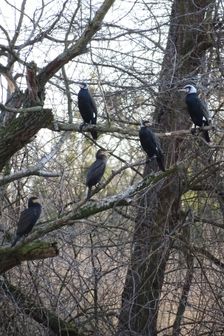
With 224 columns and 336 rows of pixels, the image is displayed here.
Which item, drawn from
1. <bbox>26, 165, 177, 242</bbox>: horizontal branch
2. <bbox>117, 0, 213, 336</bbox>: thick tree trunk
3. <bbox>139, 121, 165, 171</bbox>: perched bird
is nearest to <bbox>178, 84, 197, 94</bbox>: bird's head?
<bbox>117, 0, 213, 336</bbox>: thick tree trunk

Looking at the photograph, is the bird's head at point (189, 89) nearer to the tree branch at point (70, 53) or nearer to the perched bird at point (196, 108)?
the perched bird at point (196, 108)

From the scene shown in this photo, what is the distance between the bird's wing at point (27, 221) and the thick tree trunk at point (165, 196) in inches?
56.8

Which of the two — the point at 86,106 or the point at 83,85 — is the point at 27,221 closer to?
the point at 86,106

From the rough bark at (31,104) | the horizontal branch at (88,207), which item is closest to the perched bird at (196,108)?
the rough bark at (31,104)

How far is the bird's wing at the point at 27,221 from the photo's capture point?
6434 millimetres

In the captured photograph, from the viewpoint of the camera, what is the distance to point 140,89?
7.90 metres

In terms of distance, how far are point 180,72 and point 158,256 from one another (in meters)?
2.32

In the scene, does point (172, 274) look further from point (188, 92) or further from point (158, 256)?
point (188, 92)

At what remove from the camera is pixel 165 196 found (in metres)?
8.73

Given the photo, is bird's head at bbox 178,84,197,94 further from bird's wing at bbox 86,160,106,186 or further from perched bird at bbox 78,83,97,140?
bird's wing at bbox 86,160,106,186

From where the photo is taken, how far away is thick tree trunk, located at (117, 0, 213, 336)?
7676mm

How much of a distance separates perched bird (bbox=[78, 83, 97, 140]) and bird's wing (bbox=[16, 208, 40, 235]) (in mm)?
1502

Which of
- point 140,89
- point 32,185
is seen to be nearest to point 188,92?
point 140,89

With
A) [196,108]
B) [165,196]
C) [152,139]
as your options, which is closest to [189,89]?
[196,108]
